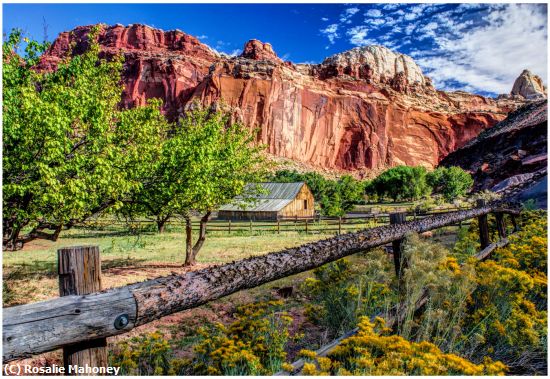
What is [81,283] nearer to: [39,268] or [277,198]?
[39,268]

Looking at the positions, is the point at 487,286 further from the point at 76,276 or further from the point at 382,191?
the point at 382,191

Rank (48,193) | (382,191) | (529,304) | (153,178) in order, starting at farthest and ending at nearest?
(382,191) → (153,178) → (48,193) → (529,304)

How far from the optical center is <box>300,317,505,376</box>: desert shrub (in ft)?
8.25

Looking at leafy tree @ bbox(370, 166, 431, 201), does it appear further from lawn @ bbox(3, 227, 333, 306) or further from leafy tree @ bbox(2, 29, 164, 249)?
leafy tree @ bbox(2, 29, 164, 249)

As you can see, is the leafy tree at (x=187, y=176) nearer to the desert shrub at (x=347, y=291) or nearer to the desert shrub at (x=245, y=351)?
the desert shrub at (x=347, y=291)

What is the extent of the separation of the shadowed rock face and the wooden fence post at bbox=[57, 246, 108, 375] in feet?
375

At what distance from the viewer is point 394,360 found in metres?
2.66

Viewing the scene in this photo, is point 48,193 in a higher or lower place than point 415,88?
lower

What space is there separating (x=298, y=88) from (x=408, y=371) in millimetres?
141915

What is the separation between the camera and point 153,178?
32.8ft

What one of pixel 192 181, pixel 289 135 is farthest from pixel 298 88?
pixel 192 181

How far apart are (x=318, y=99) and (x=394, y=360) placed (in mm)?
145945

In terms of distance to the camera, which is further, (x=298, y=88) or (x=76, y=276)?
(x=298, y=88)

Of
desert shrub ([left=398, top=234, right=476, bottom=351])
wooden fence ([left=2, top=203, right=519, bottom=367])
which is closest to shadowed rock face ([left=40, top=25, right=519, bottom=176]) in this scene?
desert shrub ([left=398, top=234, right=476, bottom=351])
